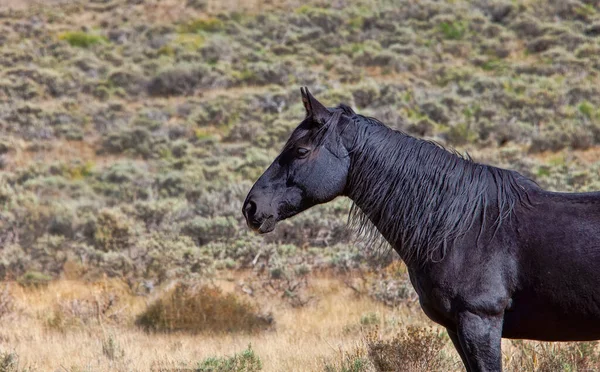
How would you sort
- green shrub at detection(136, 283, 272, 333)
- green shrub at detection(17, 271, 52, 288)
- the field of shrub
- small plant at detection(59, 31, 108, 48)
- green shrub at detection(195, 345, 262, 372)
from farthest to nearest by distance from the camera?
small plant at detection(59, 31, 108, 48) → green shrub at detection(17, 271, 52, 288) → green shrub at detection(136, 283, 272, 333) → the field of shrub → green shrub at detection(195, 345, 262, 372)

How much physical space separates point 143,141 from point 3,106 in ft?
23.2

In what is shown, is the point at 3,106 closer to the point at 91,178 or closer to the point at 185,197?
the point at 91,178

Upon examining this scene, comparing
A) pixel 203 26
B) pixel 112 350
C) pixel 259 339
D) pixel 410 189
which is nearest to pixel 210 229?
pixel 259 339

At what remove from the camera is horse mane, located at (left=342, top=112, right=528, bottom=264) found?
325 centimetres

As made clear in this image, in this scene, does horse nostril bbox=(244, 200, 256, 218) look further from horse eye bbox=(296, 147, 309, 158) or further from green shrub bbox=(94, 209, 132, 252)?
green shrub bbox=(94, 209, 132, 252)

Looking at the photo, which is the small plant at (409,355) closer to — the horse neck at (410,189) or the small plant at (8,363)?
the horse neck at (410,189)

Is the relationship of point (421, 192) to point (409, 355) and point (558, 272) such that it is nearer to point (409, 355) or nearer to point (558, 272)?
point (558, 272)

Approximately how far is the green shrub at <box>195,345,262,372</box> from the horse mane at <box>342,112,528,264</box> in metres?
1.83

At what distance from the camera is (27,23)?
3447 cm

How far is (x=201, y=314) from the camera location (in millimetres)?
7199

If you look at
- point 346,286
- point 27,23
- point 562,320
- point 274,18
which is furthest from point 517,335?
point 27,23

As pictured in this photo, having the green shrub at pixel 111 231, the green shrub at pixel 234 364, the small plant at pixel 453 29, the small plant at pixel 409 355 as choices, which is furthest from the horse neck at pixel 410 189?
the small plant at pixel 453 29

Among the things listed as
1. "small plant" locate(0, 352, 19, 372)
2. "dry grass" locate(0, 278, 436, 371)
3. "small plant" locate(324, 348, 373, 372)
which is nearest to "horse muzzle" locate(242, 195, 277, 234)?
"small plant" locate(324, 348, 373, 372)

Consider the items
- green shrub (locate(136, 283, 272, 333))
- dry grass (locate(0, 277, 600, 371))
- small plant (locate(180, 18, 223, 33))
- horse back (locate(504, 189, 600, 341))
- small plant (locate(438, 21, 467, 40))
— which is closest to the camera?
horse back (locate(504, 189, 600, 341))
